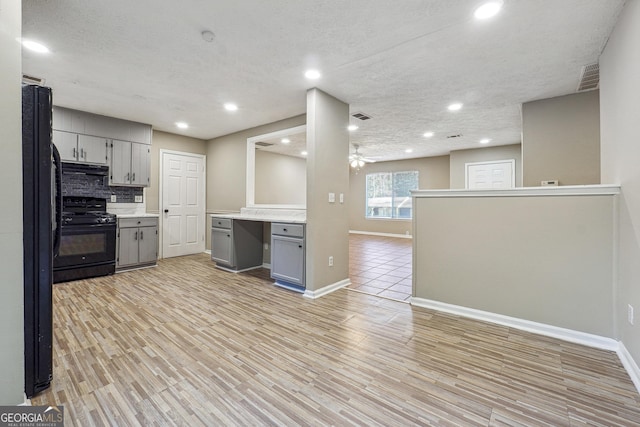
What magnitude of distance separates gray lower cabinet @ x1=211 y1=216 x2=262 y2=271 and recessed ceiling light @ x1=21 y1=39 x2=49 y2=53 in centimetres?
276

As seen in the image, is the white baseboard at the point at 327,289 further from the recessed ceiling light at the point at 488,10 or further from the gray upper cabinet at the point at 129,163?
the gray upper cabinet at the point at 129,163

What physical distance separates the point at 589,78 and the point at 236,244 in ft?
16.7

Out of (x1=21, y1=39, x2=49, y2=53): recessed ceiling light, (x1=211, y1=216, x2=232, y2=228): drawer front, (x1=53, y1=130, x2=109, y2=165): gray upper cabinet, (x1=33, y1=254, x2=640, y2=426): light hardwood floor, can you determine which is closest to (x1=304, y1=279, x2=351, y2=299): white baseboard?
(x1=33, y1=254, x2=640, y2=426): light hardwood floor

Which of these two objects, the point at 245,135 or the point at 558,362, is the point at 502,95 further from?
the point at 245,135

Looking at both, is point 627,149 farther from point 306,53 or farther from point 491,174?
point 491,174

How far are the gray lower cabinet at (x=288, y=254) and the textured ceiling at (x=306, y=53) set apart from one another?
1813 millimetres

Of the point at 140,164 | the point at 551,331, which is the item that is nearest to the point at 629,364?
the point at 551,331

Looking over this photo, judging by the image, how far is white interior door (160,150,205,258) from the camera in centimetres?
559

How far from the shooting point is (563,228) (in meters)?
2.37

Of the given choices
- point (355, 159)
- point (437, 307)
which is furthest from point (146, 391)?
point (355, 159)

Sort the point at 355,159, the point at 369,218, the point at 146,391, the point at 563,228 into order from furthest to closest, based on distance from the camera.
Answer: the point at 369,218 < the point at 355,159 < the point at 563,228 < the point at 146,391

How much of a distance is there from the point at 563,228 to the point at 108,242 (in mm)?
5671

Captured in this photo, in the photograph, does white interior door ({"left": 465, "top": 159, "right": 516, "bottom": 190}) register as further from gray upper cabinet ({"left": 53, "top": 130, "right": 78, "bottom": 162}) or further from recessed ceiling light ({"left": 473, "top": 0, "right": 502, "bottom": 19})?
gray upper cabinet ({"left": 53, "top": 130, "right": 78, "bottom": 162})

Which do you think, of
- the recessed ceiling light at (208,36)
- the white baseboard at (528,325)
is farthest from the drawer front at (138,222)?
the white baseboard at (528,325)
